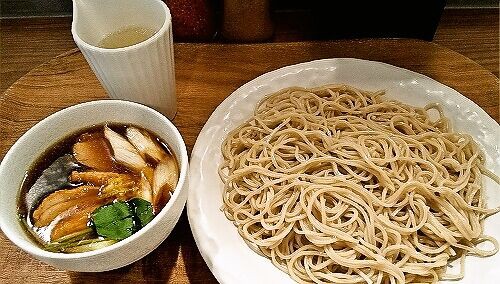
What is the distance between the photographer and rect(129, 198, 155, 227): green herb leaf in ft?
3.06

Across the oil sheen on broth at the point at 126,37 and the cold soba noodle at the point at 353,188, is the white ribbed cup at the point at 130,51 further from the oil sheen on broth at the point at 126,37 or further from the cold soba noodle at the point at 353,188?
the cold soba noodle at the point at 353,188

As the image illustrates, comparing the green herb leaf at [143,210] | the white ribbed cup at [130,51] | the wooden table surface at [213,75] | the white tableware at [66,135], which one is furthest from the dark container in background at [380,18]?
the green herb leaf at [143,210]

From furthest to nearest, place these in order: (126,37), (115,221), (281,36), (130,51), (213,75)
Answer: (281,36)
(213,75)
(126,37)
(130,51)
(115,221)

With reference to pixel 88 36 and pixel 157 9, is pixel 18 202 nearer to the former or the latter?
pixel 88 36

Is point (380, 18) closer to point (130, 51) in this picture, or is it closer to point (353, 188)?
point (353, 188)

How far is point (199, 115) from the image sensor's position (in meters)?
1.31

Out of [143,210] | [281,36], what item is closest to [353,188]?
[143,210]

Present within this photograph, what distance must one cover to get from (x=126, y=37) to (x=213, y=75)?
282 millimetres

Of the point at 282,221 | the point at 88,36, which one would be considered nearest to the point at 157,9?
the point at 88,36

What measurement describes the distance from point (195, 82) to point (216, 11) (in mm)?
311

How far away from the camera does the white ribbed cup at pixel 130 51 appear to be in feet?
3.49

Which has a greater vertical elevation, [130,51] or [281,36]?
[130,51]

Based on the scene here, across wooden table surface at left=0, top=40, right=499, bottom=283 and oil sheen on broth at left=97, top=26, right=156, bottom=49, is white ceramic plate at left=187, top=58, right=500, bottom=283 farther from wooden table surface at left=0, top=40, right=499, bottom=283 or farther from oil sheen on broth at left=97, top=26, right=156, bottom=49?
oil sheen on broth at left=97, top=26, right=156, bottom=49

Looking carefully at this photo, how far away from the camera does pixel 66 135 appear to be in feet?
3.49
